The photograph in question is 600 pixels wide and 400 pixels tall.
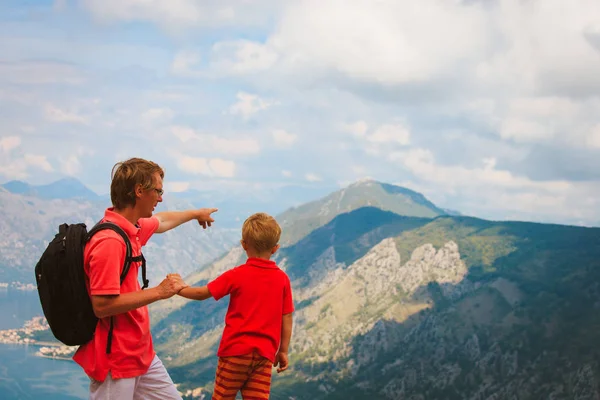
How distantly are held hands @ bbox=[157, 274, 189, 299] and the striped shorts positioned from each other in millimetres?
1818

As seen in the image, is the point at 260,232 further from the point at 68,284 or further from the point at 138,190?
the point at 68,284

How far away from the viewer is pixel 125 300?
901cm

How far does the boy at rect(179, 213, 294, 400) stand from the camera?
33.6 feet

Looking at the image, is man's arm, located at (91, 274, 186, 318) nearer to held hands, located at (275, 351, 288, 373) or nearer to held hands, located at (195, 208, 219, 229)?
held hands, located at (275, 351, 288, 373)

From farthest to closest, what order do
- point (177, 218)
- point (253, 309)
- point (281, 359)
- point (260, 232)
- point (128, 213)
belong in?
point (177, 218), point (281, 359), point (253, 309), point (260, 232), point (128, 213)

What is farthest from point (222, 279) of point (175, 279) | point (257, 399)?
point (257, 399)

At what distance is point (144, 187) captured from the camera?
380 inches

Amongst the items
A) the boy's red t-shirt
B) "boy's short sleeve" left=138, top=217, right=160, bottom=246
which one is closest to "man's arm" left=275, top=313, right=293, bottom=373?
the boy's red t-shirt

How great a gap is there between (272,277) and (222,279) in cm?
92

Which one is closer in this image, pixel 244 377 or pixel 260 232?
pixel 260 232

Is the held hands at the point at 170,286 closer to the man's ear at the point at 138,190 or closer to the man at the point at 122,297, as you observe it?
the man at the point at 122,297

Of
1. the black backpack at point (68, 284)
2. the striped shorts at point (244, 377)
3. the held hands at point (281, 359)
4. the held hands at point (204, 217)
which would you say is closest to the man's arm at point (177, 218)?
the held hands at point (204, 217)

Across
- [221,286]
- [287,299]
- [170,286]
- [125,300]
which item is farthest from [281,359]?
[125,300]

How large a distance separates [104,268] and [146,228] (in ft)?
7.78
